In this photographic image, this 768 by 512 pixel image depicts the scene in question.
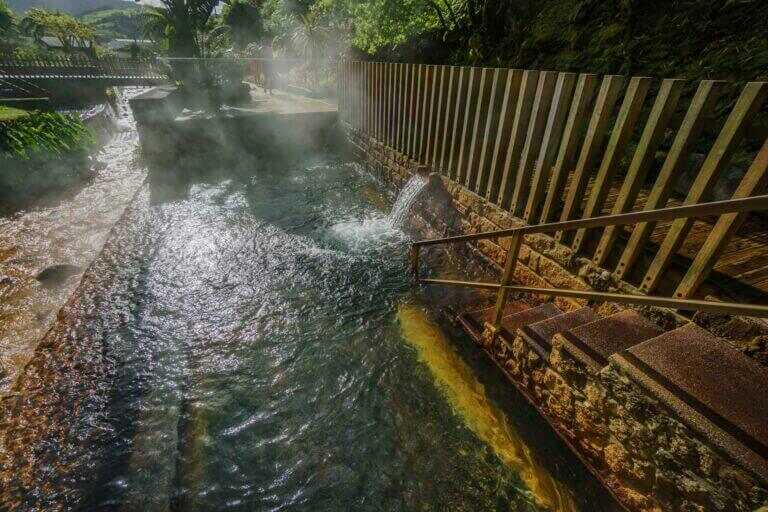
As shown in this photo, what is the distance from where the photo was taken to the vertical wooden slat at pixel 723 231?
2.15 meters

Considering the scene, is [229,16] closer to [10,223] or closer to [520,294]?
[10,223]

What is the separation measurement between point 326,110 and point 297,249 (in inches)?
299

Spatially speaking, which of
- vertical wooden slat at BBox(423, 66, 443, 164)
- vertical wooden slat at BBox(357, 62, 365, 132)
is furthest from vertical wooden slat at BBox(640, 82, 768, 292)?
vertical wooden slat at BBox(357, 62, 365, 132)

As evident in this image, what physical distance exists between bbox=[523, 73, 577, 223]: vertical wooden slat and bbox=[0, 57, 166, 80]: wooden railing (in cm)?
2455

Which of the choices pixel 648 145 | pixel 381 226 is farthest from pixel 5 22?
pixel 648 145

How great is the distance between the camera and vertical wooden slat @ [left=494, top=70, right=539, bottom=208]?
3912 mm

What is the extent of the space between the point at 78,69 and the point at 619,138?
2789 centimetres

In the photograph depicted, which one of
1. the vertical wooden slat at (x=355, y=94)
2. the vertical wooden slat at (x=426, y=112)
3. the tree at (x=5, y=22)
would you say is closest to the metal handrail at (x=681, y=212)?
the vertical wooden slat at (x=426, y=112)

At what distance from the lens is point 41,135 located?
7918 millimetres

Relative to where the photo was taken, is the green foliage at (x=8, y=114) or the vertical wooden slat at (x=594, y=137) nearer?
the vertical wooden slat at (x=594, y=137)

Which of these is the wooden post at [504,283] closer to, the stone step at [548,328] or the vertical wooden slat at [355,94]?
the stone step at [548,328]

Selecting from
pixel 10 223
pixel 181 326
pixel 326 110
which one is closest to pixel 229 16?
pixel 326 110

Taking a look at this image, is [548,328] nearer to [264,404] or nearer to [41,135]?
[264,404]

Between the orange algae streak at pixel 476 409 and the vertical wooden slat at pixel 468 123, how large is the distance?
2.50 meters
